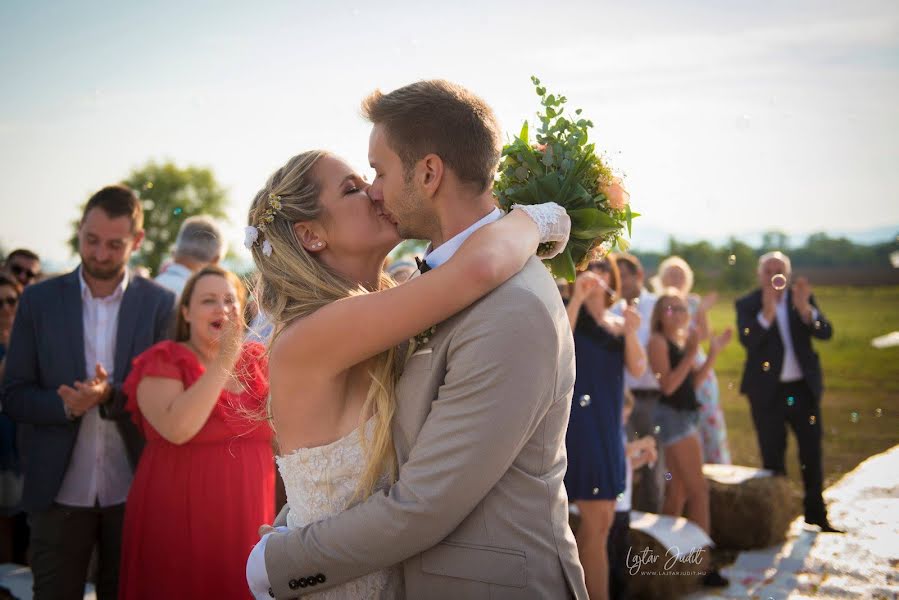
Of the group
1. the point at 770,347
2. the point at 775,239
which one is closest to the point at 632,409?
the point at 770,347

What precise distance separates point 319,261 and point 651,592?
14.5ft

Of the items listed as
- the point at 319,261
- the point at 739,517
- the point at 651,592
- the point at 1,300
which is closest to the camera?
the point at 319,261

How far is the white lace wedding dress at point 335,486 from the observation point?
2.56 metres

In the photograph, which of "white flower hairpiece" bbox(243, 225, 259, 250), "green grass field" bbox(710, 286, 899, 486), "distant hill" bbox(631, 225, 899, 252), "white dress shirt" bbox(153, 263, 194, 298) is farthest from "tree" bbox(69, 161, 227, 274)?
"white flower hairpiece" bbox(243, 225, 259, 250)

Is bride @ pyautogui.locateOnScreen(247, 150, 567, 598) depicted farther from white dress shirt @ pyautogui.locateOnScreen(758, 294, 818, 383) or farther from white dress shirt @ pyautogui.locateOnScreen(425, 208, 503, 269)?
white dress shirt @ pyautogui.locateOnScreen(758, 294, 818, 383)

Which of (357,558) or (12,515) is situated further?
(12,515)

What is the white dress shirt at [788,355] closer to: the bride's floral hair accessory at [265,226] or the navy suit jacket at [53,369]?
the navy suit jacket at [53,369]

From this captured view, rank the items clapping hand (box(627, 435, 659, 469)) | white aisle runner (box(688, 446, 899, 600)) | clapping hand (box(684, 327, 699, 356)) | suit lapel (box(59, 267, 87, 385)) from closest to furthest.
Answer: suit lapel (box(59, 267, 87, 385))
white aisle runner (box(688, 446, 899, 600))
clapping hand (box(627, 435, 659, 469))
clapping hand (box(684, 327, 699, 356))

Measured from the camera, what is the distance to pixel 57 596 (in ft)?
15.2

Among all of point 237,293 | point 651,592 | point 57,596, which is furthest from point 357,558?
point 651,592

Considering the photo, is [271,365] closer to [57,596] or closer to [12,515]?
[57,596]

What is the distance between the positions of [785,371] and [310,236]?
6614 mm

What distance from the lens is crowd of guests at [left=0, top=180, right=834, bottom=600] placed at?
4.13 m

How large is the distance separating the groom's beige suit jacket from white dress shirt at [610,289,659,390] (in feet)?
15.4
